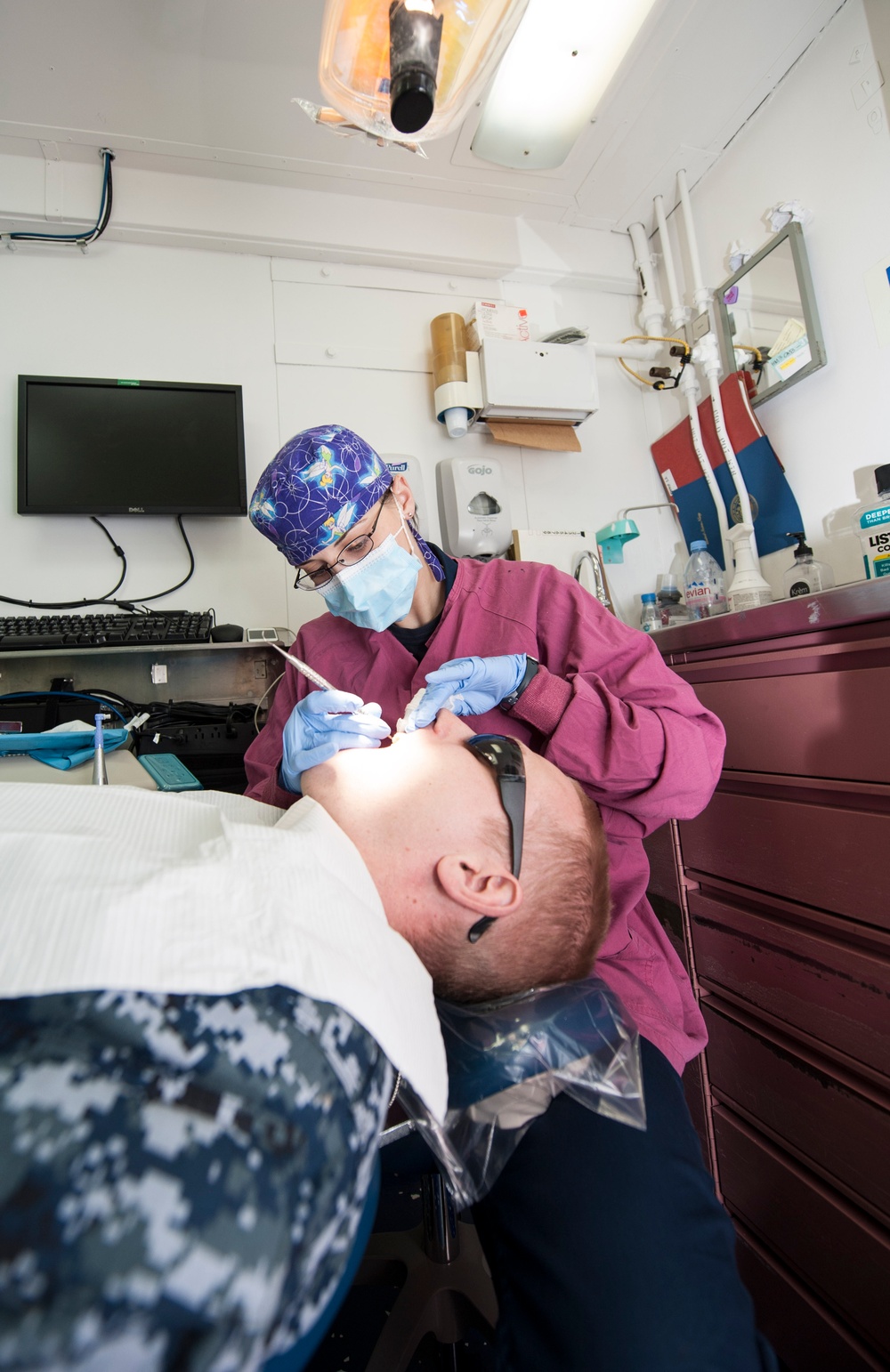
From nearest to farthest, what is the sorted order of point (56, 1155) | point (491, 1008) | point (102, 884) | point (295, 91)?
point (56, 1155) → point (102, 884) → point (491, 1008) → point (295, 91)

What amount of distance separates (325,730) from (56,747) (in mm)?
392

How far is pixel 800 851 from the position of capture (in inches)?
50.4

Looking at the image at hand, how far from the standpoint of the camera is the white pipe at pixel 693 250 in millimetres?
2307

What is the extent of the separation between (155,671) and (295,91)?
1.73m

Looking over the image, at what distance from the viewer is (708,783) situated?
3.48 feet

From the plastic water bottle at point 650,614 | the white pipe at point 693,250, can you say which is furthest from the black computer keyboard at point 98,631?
the white pipe at point 693,250

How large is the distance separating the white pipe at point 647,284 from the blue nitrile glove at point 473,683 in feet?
6.98

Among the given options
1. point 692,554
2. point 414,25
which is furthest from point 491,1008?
point 692,554

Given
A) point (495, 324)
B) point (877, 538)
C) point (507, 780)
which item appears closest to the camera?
point (507, 780)

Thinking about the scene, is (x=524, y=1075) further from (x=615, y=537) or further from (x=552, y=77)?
(x=552, y=77)

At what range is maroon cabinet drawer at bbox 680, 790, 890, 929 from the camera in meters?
1.14

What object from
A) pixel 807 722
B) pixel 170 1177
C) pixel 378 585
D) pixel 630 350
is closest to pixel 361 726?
pixel 378 585

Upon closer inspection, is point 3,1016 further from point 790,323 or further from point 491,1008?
point 790,323

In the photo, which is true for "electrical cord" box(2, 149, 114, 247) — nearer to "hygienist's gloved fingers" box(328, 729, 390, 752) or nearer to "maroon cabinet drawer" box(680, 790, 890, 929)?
"hygienist's gloved fingers" box(328, 729, 390, 752)
